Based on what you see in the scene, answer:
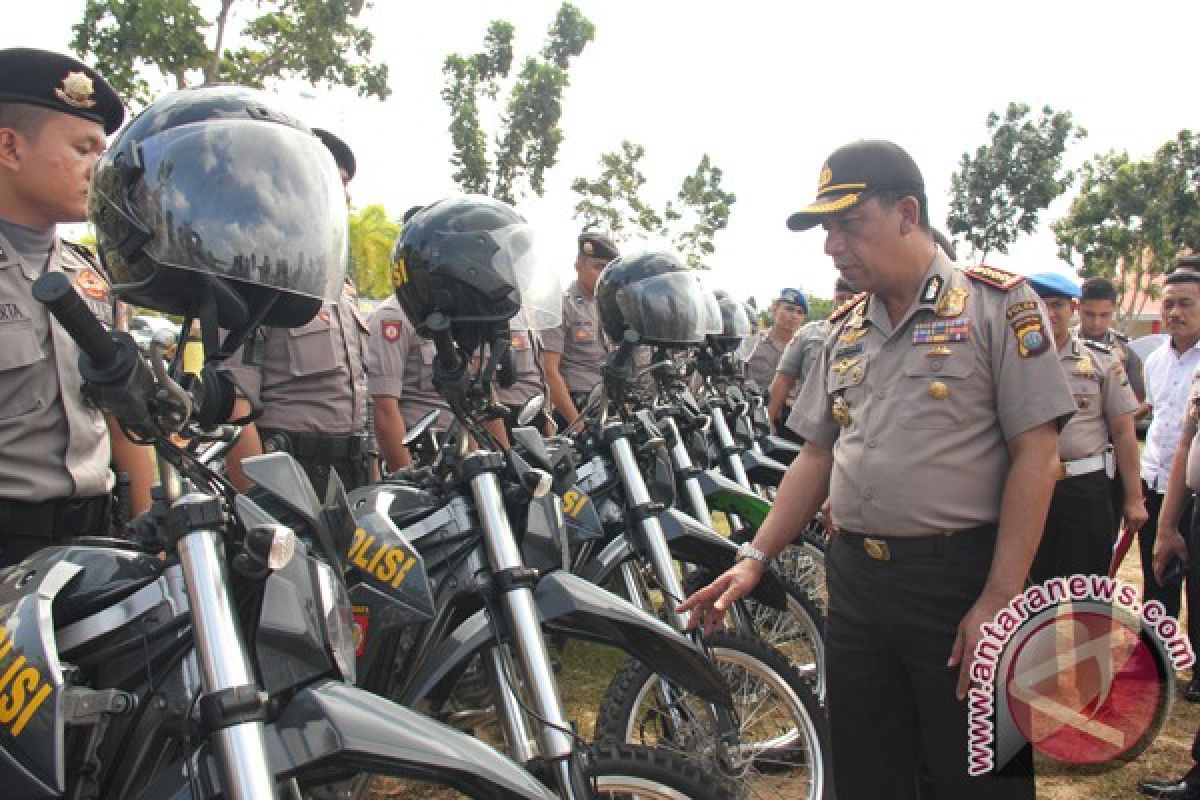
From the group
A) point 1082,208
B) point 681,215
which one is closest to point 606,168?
point 681,215

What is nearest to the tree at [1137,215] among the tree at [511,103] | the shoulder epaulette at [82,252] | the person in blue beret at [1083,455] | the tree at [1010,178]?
the tree at [1010,178]

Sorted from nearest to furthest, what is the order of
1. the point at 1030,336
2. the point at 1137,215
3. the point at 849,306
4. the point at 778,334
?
the point at 1030,336 < the point at 849,306 < the point at 778,334 < the point at 1137,215

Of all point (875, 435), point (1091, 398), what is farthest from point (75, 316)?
point (1091, 398)

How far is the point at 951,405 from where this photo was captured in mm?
2029

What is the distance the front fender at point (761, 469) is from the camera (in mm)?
4934

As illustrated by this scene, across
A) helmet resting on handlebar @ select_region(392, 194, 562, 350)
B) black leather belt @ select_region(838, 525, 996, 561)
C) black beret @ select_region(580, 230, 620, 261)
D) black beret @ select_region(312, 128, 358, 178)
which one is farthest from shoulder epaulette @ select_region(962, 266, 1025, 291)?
black beret @ select_region(580, 230, 620, 261)

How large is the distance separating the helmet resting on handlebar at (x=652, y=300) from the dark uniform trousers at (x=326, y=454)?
1.17 m

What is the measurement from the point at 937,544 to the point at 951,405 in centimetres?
32

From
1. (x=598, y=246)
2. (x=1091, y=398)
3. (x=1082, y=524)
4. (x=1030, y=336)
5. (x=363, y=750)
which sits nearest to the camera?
(x=363, y=750)

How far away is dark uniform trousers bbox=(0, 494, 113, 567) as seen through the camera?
2088mm

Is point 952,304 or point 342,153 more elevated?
point 342,153

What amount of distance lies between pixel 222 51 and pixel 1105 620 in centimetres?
1551

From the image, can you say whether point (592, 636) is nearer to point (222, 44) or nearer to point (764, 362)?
point (764, 362)

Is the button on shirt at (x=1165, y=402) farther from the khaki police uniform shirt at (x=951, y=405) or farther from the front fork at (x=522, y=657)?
the front fork at (x=522, y=657)
